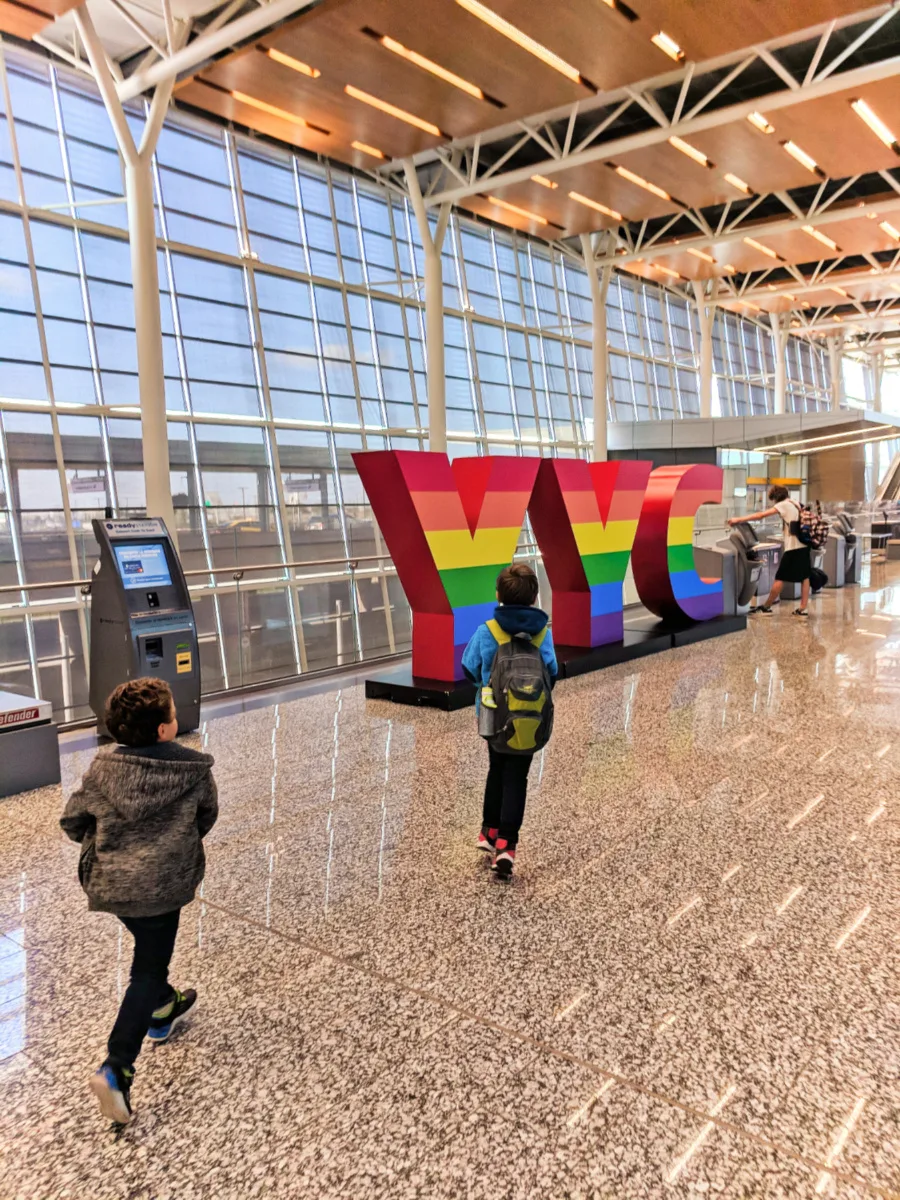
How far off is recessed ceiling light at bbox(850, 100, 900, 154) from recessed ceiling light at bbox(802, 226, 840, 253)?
224 inches

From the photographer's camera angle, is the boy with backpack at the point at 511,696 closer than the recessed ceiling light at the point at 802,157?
Yes

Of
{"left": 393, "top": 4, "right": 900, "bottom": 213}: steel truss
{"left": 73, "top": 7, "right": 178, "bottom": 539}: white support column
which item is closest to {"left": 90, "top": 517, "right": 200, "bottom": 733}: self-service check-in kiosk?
{"left": 73, "top": 7, "right": 178, "bottom": 539}: white support column

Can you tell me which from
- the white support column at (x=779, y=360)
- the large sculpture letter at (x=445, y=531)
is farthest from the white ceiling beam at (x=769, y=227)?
the large sculpture letter at (x=445, y=531)

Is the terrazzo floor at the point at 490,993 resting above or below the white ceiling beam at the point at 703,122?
below

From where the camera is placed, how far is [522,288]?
24406 millimetres

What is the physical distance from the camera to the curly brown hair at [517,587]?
163 inches

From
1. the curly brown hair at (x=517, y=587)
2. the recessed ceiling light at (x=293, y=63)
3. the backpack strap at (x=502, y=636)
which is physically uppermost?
the recessed ceiling light at (x=293, y=63)

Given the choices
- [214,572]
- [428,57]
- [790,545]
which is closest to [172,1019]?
[214,572]

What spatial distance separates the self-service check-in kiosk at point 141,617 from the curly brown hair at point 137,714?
3925mm

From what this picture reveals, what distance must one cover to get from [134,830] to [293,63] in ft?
44.4

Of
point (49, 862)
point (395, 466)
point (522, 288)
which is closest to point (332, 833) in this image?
point (49, 862)

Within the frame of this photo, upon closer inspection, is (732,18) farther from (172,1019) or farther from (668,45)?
(172,1019)

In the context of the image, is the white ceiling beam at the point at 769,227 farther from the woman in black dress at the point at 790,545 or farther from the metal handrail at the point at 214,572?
the metal handrail at the point at 214,572

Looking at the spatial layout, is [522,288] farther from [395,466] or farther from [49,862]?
[49,862]
